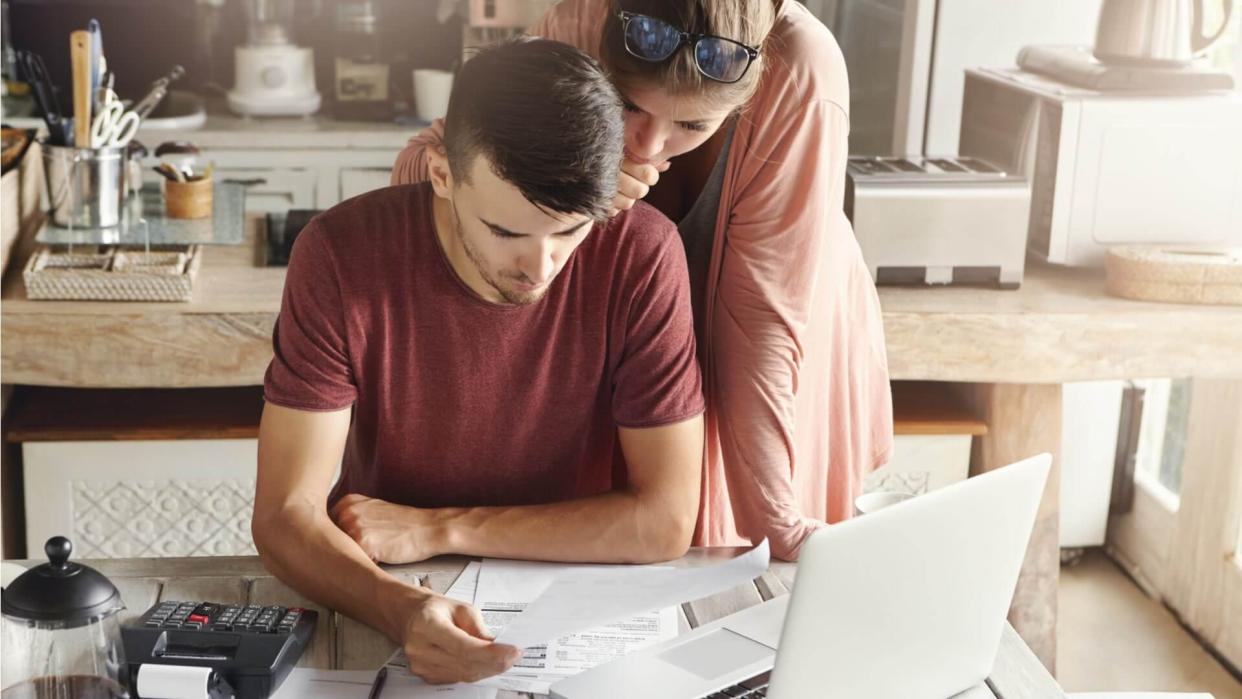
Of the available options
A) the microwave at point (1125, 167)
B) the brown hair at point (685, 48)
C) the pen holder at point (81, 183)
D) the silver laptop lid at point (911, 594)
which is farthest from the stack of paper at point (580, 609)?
the microwave at point (1125, 167)

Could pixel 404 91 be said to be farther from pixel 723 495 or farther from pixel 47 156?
pixel 723 495

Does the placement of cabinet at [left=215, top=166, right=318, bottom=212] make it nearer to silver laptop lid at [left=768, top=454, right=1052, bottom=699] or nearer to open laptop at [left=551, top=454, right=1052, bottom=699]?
open laptop at [left=551, top=454, right=1052, bottom=699]

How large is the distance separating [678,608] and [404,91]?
2809mm

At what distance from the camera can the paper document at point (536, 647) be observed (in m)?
1.11

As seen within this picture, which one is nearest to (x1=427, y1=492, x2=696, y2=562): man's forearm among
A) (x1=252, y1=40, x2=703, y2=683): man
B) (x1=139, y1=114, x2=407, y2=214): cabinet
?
(x1=252, y1=40, x2=703, y2=683): man

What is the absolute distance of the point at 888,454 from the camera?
1.84 metres

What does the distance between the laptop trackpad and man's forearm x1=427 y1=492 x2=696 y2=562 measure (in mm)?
195

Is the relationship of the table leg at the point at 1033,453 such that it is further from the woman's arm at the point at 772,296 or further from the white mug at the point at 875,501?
the white mug at the point at 875,501

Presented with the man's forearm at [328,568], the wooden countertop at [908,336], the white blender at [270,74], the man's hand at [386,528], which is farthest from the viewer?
the white blender at [270,74]

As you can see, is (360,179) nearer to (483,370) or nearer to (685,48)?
(483,370)

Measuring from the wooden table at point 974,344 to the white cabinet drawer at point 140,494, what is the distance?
0.44 ft

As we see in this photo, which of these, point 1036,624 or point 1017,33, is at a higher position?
point 1017,33

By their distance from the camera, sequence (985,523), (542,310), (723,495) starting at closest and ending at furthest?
(985,523) → (542,310) → (723,495)

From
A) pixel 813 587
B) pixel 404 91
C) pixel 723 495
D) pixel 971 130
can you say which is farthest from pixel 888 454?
pixel 404 91
